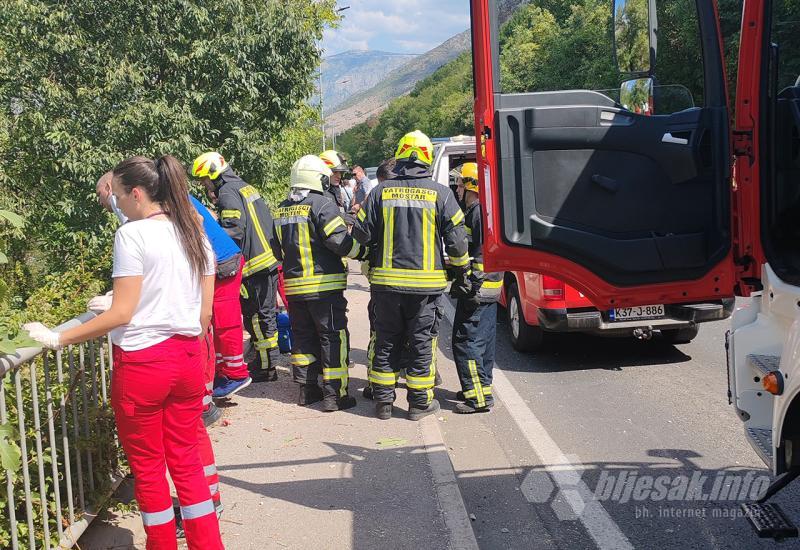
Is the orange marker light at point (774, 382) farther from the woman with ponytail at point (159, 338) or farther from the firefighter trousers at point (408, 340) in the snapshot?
the firefighter trousers at point (408, 340)

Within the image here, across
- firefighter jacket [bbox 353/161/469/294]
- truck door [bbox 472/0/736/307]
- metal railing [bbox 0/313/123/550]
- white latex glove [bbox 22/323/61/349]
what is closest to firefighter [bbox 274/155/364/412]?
firefighter jacket [bbox 353/161/469/294]

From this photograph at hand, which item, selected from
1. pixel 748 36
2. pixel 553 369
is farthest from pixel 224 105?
pixel 748 36

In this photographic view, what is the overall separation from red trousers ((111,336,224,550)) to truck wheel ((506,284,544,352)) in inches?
188

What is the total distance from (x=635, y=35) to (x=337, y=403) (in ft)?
11.7

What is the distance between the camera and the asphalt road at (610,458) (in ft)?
13.2

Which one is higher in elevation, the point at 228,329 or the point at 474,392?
the point at 228,329

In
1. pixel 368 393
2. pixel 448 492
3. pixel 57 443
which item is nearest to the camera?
pixel 57 443

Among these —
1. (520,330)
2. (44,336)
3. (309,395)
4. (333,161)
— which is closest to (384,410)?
(309,395)

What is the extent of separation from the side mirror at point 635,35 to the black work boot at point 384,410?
3080 mm

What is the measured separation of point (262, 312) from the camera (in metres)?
6.76

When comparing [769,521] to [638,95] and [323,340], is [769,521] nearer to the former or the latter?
[638,95]

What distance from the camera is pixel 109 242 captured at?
29.2 ft

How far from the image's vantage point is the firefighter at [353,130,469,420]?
5.51 m

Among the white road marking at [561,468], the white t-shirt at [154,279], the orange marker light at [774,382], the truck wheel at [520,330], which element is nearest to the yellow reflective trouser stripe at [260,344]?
the white road marking at [561,468]
